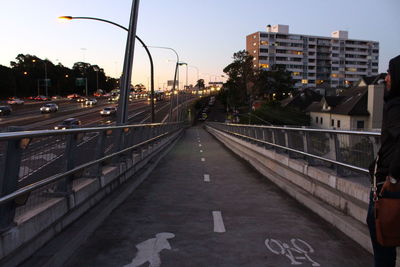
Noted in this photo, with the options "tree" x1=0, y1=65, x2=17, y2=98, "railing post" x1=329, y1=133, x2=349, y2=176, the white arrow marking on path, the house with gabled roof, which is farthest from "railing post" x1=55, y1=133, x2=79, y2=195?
Answer: "tree" x1=0, y1=65, x2=17, y2=98

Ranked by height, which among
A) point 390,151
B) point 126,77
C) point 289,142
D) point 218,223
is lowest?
point 218,223

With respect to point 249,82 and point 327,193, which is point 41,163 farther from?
point 249,82

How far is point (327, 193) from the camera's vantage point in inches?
302

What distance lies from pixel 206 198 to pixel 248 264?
443 cm

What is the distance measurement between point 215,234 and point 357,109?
56.9 meters

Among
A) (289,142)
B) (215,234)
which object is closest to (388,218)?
(215,234)

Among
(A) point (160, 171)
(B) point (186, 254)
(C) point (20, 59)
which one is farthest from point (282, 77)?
(B) point (186, 254)

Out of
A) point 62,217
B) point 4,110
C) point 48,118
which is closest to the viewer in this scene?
point 62,217

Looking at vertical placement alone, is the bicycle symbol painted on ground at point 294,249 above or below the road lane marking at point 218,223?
above

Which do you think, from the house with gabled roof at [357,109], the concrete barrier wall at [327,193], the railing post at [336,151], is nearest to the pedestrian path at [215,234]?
the concrete barrier wall at [327,193]

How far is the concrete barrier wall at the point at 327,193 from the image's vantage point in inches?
240

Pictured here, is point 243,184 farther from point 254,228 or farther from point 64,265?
point 64,265

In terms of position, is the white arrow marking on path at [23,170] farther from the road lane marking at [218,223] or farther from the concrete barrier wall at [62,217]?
the road lane marking at [218,223]

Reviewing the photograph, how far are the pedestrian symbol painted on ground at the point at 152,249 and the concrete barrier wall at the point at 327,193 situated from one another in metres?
2.73
